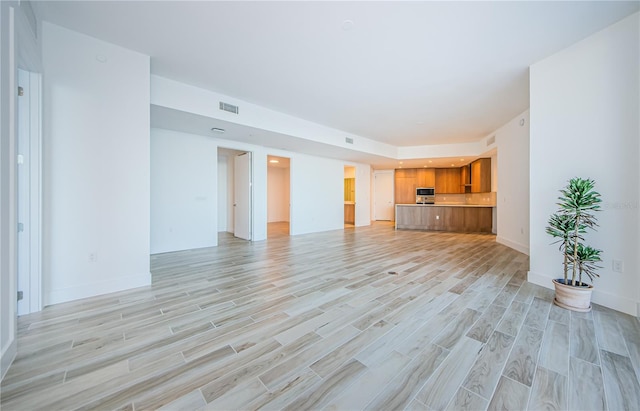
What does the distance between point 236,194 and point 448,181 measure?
8327 millimetres

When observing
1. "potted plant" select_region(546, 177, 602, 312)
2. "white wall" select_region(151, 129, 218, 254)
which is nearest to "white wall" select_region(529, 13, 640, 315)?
"potted plant" select_region(546, 177, 602, 312)

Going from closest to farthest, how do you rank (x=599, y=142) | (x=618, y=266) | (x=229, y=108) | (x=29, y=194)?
(x=29, y=194)
(x=618, y=266)
(x=599, y=142)
(x=229, y=108)

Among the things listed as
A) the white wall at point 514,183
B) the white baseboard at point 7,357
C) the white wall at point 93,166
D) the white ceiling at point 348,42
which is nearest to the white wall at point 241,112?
the white ceiling at point 348,42

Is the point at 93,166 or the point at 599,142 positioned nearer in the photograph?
the point at 599,142

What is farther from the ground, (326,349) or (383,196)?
(383,196)

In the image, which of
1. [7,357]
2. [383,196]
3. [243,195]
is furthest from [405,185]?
[7,357]

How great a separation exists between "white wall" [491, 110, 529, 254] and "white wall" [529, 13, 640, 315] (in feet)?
7.12

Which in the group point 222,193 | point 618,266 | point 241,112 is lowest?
point 618,266

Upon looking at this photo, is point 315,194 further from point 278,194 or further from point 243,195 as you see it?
point 278,194

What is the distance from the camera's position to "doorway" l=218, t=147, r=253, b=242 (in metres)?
6.43

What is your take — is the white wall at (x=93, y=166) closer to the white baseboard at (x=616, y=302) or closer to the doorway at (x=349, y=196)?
the white baseboard at (x=616, y=302)

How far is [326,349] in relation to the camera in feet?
5.85

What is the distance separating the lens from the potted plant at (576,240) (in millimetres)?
2420

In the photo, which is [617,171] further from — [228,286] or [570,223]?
[228,286]
